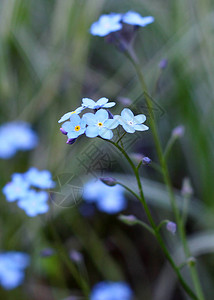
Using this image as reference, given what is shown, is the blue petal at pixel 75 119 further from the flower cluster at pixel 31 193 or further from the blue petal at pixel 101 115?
the flower cluster at pixel 31 193

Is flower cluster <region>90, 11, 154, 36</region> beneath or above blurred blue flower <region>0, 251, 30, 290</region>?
above

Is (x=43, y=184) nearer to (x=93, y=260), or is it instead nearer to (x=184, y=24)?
(x=93, y=260)

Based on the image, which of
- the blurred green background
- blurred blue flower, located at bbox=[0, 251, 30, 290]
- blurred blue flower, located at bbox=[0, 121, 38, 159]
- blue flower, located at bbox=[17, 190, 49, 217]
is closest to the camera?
blue flower, located at bbox=[17, 190, 49, 217]

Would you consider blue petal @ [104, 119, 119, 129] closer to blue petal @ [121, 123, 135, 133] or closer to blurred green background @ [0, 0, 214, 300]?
blue petal @ [121, 123, 135, 133]

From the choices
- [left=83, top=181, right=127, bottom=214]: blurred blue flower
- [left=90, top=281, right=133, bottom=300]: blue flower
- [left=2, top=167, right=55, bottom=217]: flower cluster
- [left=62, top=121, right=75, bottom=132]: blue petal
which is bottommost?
[left=90, top=281, right=133, bottom=300]: blue flower

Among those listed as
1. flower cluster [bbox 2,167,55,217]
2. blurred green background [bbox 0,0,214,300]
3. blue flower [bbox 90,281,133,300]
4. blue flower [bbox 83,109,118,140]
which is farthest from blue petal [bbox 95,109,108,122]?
blue flower [bbox 90,281,133,300]

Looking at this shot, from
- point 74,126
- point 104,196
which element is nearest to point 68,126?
point 74,126

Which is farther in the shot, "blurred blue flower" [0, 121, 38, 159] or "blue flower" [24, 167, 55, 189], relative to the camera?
"blurred blue flower" [0, 121, 38, 159]
